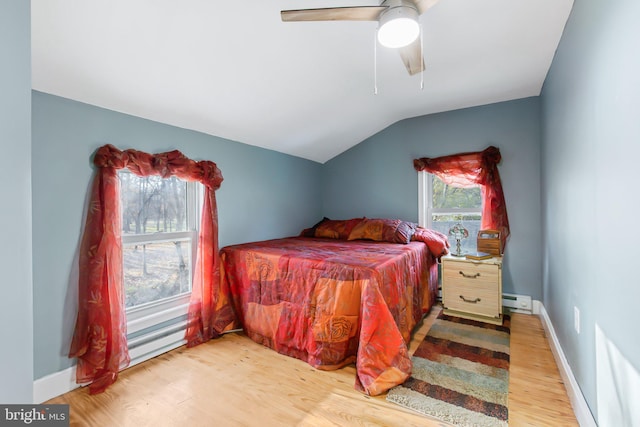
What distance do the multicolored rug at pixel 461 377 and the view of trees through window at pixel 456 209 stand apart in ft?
3.54

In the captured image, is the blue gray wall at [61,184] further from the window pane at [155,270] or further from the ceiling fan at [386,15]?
the ceiling fan at [386,15]

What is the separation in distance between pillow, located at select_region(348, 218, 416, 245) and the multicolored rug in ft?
3.26

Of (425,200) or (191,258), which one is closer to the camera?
(191,258)

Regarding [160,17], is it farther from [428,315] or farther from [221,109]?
[428,315]

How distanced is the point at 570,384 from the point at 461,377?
58 cm

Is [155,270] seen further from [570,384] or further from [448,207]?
[448,207]

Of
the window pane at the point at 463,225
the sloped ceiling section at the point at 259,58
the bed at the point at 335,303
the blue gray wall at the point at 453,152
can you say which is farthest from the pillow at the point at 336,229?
the sloped ceiling section at the point at 259,58

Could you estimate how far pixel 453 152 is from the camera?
3.32 metres

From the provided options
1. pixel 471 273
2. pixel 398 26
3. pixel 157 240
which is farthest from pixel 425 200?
pixel 157 240

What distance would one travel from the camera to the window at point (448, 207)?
3279mm

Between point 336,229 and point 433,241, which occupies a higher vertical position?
point 336,229

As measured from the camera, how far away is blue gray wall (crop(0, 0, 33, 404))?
74 centimetres

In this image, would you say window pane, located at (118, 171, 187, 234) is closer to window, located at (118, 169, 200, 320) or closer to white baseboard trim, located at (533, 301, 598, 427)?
window, located at (118, 169, 200, 320)

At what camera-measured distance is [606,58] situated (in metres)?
1.12
